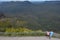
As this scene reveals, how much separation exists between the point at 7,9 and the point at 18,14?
0.44ft

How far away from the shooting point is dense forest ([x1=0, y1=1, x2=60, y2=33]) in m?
1.41

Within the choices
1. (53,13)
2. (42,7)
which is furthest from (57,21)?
(42,7)

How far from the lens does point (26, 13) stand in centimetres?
145

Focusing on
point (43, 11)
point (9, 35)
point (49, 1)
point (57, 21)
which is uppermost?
point (49, 1)

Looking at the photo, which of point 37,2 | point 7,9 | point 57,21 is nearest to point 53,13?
point 57,21

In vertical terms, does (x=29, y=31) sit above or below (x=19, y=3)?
below

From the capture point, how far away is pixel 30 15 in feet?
4.75

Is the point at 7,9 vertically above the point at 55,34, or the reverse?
the point at 7,9

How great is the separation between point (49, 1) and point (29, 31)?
39 cm

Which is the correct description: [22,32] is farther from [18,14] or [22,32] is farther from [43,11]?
[43,11]

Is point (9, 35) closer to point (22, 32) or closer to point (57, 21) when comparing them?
point (22, 32)

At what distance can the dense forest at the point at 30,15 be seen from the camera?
1.41 m

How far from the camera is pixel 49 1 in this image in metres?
1.46

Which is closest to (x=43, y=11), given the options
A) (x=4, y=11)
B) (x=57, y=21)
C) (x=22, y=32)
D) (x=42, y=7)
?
(x=42, y=7)
